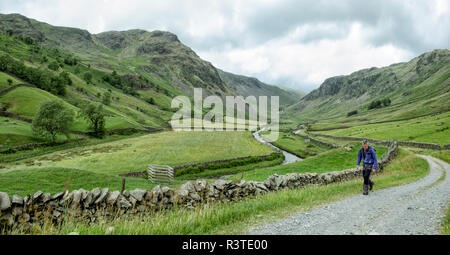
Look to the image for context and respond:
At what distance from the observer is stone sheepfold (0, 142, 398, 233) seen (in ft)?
24.1

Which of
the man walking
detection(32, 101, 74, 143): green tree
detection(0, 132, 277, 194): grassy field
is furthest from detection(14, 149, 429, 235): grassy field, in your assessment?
detection(32, 101, 74, 143): green tree

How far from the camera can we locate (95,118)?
269 feet

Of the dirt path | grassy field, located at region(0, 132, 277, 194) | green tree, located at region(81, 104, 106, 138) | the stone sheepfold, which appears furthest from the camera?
green tree, located at region(81, 104, 106, 138)

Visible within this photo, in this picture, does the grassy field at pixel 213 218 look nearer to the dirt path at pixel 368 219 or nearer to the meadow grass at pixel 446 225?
the dirt path at pixel 368 219

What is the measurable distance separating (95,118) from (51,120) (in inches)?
662

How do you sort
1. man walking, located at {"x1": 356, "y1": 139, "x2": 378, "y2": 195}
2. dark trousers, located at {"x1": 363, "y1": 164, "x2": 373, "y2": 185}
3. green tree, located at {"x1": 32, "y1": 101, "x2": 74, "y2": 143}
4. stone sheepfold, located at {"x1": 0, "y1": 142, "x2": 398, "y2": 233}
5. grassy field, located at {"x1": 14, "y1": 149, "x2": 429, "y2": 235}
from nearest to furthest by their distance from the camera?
grassy field, located at {"x1": 14, "y1": 149, "x2": 429, "y2": 235}, stone sheepfold, located at {"x1": 0, "y1": 142, "x2": 398, "y2": 233}, man walking, located at {"x1": 356, "y1": 139, "x2": 378, "y2": 195}, dark trousers, located at {"x1": 363, "y1": 164, "x2": 373, "y2": 185}, green tree, located at {"x1": 32, "y1": 101, "x2": 74, "y2": 143}

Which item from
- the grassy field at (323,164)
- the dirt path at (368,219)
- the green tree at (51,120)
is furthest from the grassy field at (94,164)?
the dirt path at (368,219)

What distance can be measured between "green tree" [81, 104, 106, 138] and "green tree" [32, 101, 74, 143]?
11.1 m

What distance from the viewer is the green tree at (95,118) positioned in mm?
81812

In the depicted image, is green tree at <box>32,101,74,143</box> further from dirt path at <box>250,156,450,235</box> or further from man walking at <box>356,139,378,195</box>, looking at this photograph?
man walking at <box>356,139,378,195</box>

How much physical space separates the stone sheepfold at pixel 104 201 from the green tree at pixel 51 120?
7297cm
